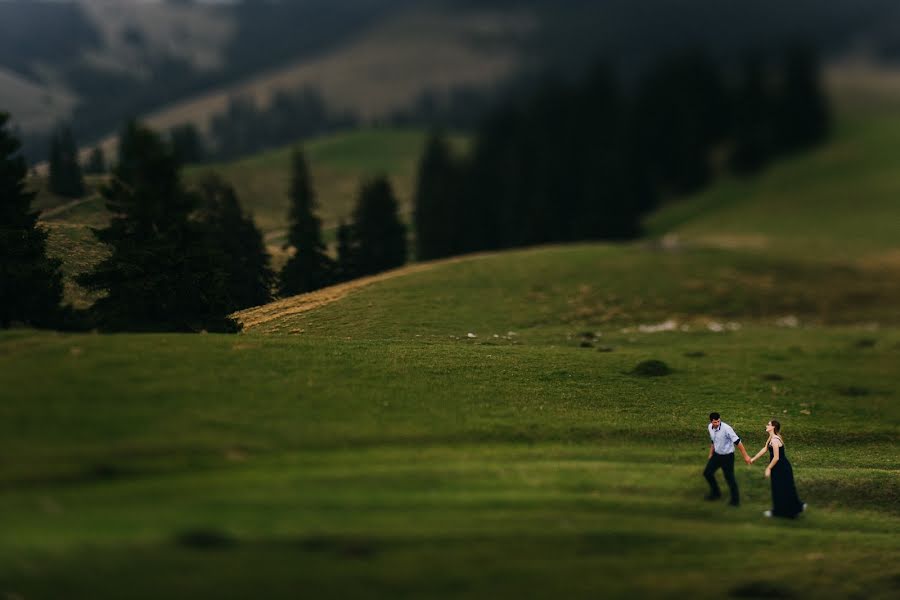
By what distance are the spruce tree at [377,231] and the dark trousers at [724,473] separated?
3355cm

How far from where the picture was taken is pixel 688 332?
5769 centimetres

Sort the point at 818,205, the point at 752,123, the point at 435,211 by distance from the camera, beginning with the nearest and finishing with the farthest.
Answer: the point at 435,211 < the point at 818,205 < the point at 752,123

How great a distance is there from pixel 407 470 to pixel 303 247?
2583 cm

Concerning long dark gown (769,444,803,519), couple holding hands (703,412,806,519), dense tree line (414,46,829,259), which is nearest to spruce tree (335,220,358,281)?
couple holding hands (703,412,806,519)

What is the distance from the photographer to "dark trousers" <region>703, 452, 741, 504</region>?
A: 27.3 metres

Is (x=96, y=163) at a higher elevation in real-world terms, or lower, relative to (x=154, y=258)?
higher

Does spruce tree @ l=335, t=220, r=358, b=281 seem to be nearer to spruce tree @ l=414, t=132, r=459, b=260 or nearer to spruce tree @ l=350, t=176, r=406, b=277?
spruce tree @ l=350, t=176, r=406, b=277

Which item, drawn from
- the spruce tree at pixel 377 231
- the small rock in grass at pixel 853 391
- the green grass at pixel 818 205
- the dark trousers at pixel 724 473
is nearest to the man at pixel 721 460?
the dark trousers at pixel 724 473

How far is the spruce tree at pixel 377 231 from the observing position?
57.5 metres

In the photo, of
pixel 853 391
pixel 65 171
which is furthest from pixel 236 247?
pixel 853 391

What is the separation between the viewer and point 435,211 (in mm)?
89000

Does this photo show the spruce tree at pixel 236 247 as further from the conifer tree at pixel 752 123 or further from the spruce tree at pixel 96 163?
the conifer tree at pixel 752 123

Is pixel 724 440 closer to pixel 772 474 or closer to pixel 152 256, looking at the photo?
pixel 772 474

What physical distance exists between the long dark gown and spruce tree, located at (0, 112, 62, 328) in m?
34.1
